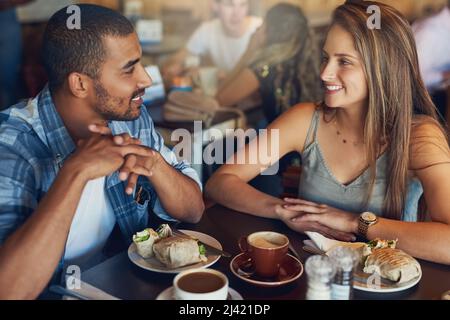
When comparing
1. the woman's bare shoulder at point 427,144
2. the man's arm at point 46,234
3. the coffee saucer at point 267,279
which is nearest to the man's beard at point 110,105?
the man's arm at point 46,234

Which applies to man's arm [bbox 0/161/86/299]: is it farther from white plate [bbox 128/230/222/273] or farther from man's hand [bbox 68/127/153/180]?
white plate [bbox 128/230/222/273]

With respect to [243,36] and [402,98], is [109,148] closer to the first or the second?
[402,98]

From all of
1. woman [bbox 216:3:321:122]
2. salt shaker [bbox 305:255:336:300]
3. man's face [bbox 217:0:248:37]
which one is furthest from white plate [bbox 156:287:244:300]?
man's face [bbox 217:0:248:37]

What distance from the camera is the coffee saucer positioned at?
3.80 feet

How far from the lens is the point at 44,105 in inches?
58.0

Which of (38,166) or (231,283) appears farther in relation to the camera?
(38,166)

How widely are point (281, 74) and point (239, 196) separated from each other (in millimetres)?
1451

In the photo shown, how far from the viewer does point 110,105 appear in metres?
1.52

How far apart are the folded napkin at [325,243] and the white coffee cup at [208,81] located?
1.78 metres

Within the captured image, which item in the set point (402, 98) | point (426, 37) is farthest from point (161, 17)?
point (402, 98)

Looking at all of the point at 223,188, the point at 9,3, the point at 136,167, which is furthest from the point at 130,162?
the point at 9,3

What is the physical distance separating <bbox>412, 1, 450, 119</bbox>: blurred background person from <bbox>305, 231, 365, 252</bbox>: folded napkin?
1.80m

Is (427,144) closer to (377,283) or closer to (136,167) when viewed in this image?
(377,283)
